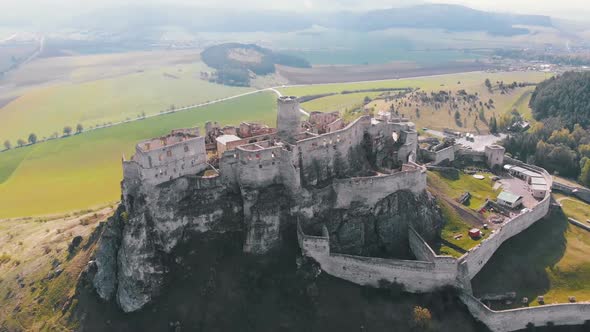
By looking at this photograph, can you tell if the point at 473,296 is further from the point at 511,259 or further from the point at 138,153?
the point at 138,153

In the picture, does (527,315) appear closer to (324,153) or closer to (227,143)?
(324,153)

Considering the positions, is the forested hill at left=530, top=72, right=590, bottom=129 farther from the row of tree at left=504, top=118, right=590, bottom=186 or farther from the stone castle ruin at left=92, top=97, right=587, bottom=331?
the stone castle ruin at left=92, top=97, right=587, bottom=331

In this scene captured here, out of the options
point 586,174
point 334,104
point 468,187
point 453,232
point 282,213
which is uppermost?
point 282,213

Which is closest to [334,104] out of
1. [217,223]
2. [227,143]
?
[227,143]

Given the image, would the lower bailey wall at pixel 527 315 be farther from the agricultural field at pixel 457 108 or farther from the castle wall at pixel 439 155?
the agricultural field at pixel 457 108

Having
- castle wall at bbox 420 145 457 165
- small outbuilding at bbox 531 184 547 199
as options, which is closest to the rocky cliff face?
castle wall at bbox 420 145 457 165

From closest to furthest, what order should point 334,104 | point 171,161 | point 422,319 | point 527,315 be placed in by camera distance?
point 422,319 < point 527,315 < point 171,161 < point 334,104
